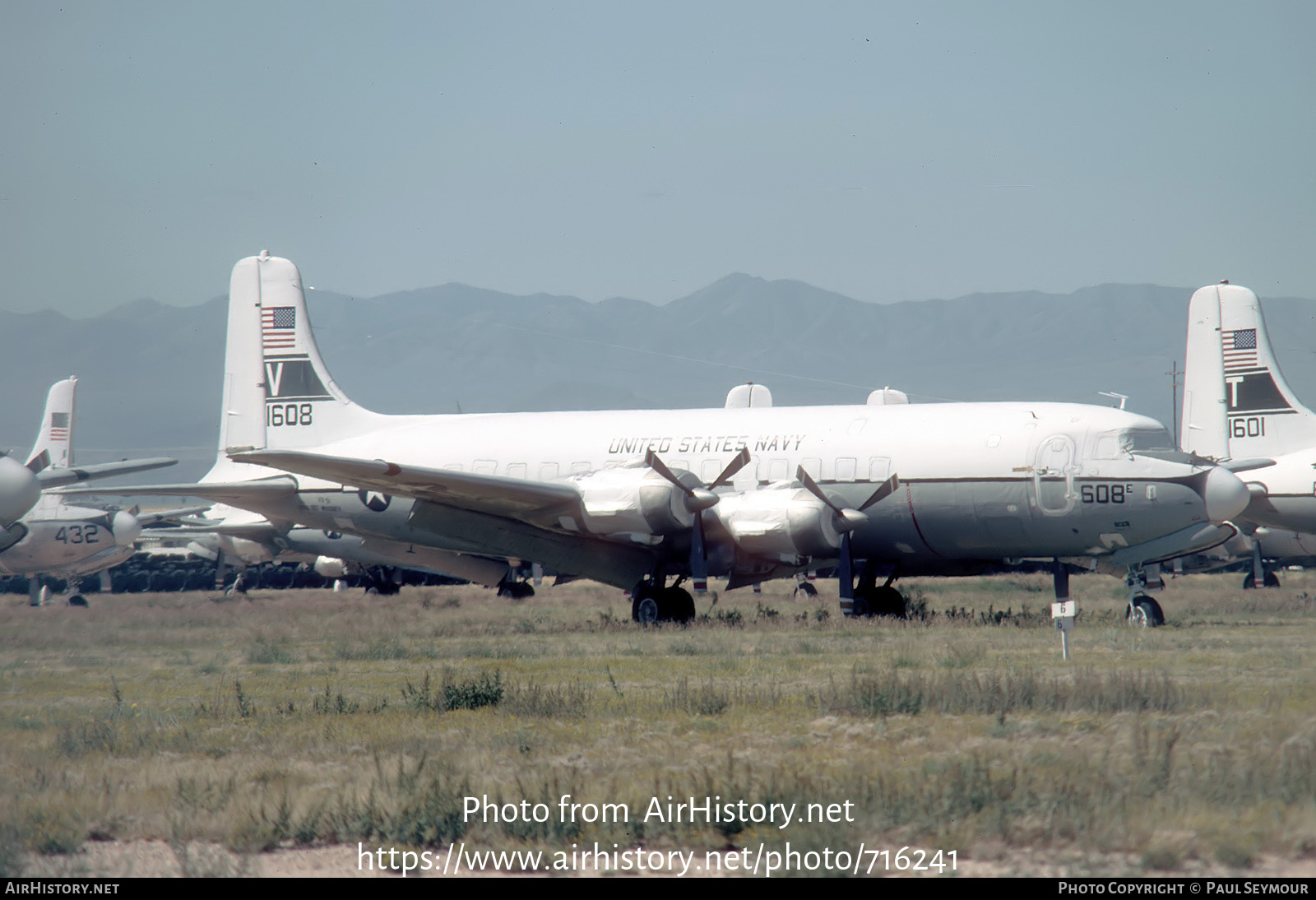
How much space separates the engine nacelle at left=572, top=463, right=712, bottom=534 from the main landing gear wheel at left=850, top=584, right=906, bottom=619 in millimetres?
4123

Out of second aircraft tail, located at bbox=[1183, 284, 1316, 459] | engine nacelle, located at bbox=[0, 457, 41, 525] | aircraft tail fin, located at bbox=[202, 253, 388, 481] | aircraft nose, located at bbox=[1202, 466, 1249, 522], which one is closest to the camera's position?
engine nacelle, located at bbox=[0, 457, 41, 525]

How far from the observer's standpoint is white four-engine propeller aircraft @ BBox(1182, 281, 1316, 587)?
33.6 m

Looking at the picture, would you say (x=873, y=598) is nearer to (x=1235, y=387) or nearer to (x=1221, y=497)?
(x=1221, y=497)

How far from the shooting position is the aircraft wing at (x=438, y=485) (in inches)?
A: 887

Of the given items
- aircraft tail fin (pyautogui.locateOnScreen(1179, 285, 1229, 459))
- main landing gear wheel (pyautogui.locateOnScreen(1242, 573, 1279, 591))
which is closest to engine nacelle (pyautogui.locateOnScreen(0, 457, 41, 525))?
aircraft tail fin (pyautogui.locateOnScreen(1179, 285, 1229, 459))

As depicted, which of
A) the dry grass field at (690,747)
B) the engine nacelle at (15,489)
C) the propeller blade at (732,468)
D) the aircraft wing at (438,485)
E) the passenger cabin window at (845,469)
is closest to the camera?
the dry grass field at (690,747)

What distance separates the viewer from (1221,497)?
22281 mm

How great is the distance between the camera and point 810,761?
10.5 meters

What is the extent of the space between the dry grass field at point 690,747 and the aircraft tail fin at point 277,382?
8.67 metres

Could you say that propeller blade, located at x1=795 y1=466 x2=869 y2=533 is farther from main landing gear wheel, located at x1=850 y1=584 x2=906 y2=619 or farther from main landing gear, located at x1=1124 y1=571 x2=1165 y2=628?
main landing gear, located at x1=1124 y1=571 x2=1165 y2=628

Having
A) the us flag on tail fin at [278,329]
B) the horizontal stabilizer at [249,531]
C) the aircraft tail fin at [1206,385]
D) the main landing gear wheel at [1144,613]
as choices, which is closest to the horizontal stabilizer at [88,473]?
the us flag on tail fin at [278,329]

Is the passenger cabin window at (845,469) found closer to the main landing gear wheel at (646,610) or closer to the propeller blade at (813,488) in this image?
the propeller blade at (813,488)

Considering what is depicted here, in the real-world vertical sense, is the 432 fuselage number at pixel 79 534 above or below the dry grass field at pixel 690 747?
above
